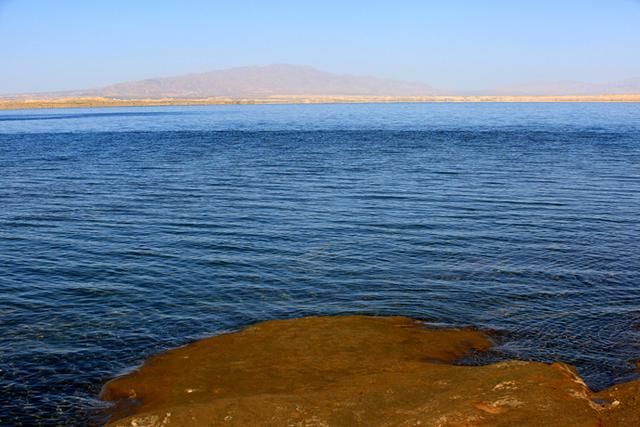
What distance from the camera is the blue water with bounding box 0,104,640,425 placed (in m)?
13.6

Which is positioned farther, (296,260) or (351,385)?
(296,260)

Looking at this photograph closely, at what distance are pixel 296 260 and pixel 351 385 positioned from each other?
30.4 ft

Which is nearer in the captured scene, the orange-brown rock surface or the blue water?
the orange-brown rock surface

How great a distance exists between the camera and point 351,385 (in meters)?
10.9

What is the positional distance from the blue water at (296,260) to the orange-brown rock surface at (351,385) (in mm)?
997

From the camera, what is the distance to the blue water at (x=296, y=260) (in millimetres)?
13625

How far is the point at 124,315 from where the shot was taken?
15484 millimetres

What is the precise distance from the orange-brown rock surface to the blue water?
997mm

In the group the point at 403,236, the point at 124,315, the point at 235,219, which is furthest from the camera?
the point at 235,219

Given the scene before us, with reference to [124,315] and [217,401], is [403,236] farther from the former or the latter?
[217,401]

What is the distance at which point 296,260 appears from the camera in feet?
65.6

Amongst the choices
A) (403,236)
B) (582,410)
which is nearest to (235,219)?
(403,236)

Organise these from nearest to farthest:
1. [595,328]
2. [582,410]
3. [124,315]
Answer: [582,410] < [595,328] < [124,315]

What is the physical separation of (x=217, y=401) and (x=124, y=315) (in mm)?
6123
